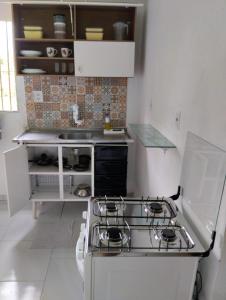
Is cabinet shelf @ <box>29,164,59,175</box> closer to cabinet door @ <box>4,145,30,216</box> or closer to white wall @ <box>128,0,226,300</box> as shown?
cabinet door @ <box>4,145,30,216</box>

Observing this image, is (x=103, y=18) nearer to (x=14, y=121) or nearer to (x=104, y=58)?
(x=104, y=58)

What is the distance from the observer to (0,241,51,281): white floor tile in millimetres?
1982

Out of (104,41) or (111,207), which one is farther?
(104,41)

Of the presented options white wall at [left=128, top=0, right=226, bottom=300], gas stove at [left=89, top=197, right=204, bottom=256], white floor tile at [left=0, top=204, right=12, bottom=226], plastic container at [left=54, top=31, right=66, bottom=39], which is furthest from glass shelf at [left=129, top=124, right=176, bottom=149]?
white floor tile at [left=0, top=204, right=12, bottom=226]

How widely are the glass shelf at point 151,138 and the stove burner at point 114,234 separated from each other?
2.05 feet

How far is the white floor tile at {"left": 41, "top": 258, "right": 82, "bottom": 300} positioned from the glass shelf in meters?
1.16

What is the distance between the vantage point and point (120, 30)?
262 centimetres

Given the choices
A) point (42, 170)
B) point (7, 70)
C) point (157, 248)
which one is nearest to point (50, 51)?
point (7, 70)

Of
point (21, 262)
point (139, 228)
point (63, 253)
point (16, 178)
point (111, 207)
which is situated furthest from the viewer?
point (16, 178)

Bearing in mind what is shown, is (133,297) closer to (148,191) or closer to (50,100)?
(148,191)

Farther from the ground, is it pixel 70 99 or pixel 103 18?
pixel 103 18

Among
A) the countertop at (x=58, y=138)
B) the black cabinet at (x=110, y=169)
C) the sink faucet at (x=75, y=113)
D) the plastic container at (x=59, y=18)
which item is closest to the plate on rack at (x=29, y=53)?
the plastic container at (x=59, y=18)

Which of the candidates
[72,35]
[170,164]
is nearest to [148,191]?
[170,164]

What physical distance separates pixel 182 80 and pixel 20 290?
1.83 m
